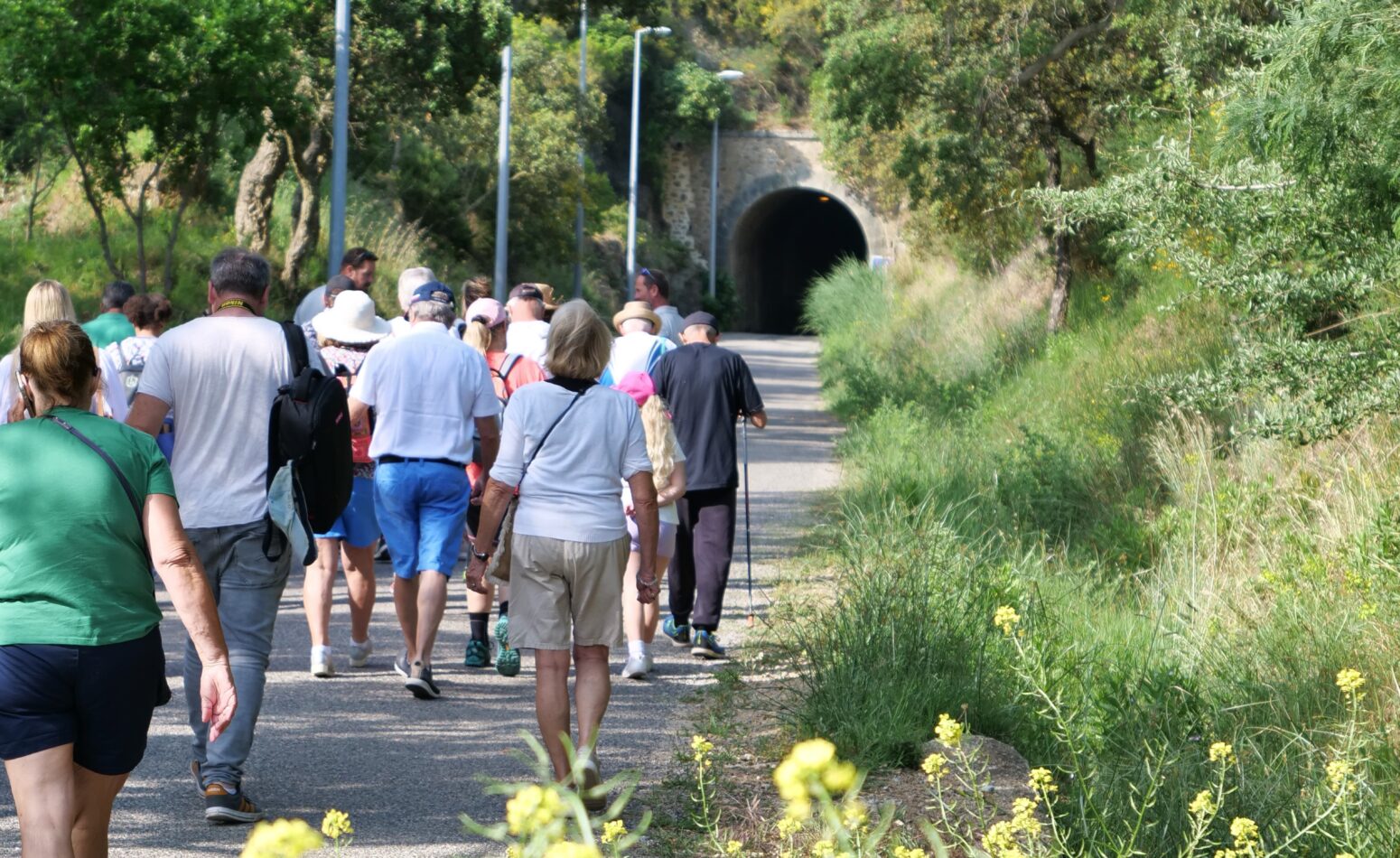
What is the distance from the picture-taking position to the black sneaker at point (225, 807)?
18.4ft

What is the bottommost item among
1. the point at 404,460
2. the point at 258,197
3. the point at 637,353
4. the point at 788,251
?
the point at 404,460

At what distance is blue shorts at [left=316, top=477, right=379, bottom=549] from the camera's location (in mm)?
8203

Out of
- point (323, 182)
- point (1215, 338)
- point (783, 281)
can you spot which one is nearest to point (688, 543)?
point (1215, 338)

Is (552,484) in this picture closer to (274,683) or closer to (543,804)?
(274,683)

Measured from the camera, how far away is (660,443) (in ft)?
26.8

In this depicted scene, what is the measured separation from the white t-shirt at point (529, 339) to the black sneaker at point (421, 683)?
207 centimetres

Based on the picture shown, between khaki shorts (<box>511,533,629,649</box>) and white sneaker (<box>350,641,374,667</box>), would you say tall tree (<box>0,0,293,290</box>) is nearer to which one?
white sneaker (<box>350,641,374,667</box>)

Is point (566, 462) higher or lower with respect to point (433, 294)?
lower

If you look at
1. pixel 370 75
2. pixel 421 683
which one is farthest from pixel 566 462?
pixel 370 75

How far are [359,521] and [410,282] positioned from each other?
4.76 feet

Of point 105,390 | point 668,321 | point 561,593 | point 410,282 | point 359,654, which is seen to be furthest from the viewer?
point 668,321

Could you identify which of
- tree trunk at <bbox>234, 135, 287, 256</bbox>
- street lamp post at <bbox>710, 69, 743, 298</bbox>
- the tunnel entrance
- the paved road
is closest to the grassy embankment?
the paved road

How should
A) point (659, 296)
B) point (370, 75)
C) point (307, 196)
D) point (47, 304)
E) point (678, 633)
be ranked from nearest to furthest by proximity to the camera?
point (47, 304)
point (678, 633)
point (659, 296)
point (370, 75)
point (307, 196)

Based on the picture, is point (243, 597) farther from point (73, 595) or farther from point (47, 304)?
point (47, 304)
